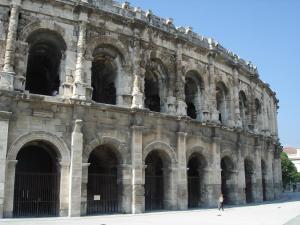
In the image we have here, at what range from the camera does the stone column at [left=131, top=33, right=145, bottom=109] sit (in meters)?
16.1

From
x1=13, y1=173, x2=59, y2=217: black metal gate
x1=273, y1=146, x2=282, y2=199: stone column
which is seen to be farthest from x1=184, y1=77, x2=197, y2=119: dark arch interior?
x1=273, y1=146, x2=282, y2=199: stone column

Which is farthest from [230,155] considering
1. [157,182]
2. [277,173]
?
[277,173]

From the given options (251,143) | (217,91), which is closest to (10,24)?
(217,91)

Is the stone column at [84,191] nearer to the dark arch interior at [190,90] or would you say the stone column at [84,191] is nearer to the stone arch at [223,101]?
the dark arch interior at [190,90]

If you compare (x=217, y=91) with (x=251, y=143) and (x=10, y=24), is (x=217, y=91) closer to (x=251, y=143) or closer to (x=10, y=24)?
(x=251, y=143)

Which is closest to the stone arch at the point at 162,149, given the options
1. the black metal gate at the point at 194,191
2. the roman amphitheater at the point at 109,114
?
the roman amphitheater at the point at 109,114

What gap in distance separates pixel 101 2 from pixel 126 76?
348 cm

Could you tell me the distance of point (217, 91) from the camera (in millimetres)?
21750

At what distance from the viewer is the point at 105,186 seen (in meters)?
16.3

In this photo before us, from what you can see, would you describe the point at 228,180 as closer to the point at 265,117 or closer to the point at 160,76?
the point at 160,76

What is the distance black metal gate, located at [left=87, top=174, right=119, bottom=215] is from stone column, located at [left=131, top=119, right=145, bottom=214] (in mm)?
1110

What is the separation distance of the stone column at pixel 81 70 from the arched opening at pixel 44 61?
75 cm

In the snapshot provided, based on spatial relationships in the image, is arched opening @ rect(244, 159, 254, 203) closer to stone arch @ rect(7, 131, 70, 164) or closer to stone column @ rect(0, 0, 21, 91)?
stone arch @ rect(7, 131, 70, 164)

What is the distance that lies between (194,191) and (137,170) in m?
5.24
